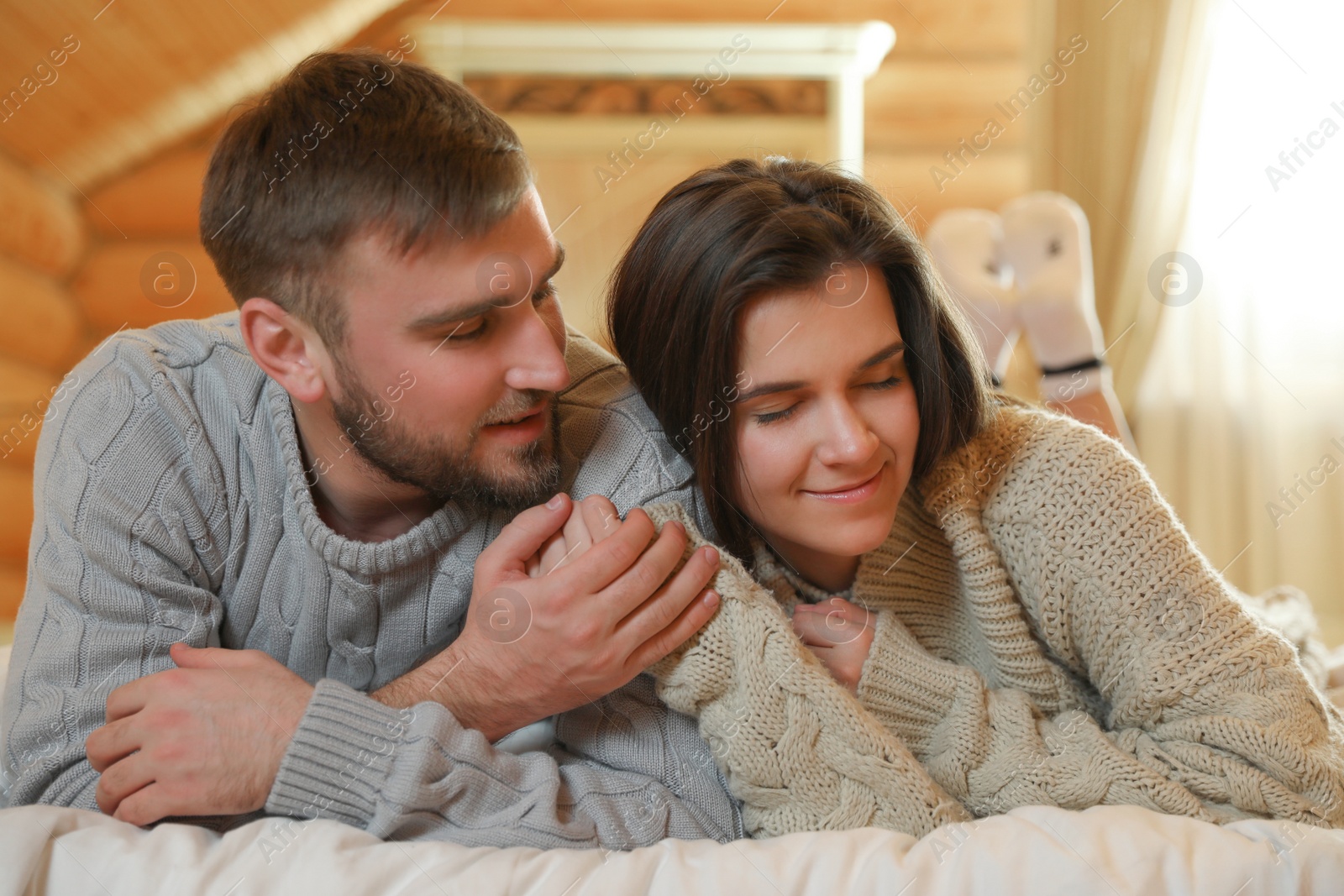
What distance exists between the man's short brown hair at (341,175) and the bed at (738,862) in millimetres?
576

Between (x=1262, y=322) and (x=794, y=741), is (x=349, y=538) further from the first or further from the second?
(x=1262, y=322)

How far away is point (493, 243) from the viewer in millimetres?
1237

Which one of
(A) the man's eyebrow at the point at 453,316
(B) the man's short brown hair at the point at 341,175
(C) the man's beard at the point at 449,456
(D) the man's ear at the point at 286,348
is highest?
(B) the man's short brown hair at the point at 341,175

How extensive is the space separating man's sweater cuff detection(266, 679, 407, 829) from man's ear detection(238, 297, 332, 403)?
1.29 feet

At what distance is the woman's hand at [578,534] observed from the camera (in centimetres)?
123

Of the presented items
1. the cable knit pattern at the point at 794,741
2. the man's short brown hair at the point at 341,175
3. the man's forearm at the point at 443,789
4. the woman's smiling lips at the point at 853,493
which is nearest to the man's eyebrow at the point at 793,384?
the woman's smiling lips at the point at 853,493

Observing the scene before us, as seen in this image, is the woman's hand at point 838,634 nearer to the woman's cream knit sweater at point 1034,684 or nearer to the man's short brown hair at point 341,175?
the woman's cream knit sweater at point 1034,684

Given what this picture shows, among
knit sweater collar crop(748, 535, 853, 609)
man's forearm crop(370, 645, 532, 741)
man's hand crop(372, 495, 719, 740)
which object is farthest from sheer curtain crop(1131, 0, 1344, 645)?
man's forearm crop(370, 645, 532, 741)

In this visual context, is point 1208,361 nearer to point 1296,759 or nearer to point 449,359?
point 1296,759

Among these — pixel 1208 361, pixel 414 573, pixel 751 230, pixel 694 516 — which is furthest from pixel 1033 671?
pixel 1208 361

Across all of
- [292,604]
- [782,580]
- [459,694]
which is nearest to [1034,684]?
[782,580]

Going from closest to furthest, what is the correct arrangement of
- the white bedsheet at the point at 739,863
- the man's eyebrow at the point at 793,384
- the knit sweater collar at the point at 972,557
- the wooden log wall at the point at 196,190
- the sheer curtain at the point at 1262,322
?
the white bedsheet at the point at 739,863
the man's eyebrow at the point at 793,384
the knit sweater collar at the point at 972,557
the wooden log wall at the point at 196,190
the sheer curtain at the point at 1262,322

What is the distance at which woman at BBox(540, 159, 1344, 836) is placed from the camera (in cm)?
117

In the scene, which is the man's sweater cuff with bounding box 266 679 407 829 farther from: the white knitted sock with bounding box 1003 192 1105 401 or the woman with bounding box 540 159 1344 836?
the white knitted sock with bounding box 1003 192 1105 401
